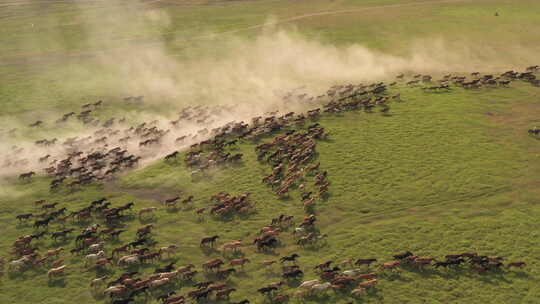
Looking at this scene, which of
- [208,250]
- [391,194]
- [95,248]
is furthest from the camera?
[391,194]

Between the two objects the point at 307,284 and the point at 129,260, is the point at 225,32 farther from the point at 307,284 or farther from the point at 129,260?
the point at 307,284

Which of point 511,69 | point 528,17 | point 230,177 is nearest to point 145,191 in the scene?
point 230,177

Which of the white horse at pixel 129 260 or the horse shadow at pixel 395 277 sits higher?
the white horse at pixel 129 260

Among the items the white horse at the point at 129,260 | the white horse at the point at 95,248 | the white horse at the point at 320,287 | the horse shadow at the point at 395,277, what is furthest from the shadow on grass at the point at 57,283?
the horse shadow at the point at 395,277

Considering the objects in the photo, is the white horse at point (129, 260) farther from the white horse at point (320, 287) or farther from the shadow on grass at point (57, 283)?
the white horse at point (320, 287)

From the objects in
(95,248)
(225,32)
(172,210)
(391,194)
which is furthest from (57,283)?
(225,32)

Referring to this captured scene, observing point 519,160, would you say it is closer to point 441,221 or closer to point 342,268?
point 441,221

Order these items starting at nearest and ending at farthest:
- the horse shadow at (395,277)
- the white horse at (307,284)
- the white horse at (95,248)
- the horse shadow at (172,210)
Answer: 1. the white horse at (307,284)
2. the horse shadow at (395,277)
3. the white horse at (95,248)
4. the horse shadow at (172,210)

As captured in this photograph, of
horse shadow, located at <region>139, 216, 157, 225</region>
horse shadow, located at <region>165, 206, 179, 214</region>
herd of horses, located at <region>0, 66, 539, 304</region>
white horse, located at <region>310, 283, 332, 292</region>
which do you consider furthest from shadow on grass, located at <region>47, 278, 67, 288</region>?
white horse, located at <region>310, 283, 332, 292</region>

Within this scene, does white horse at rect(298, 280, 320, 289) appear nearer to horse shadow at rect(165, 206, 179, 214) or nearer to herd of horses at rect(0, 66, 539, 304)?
herd of horses at rect(0, 66, 539, 304)
